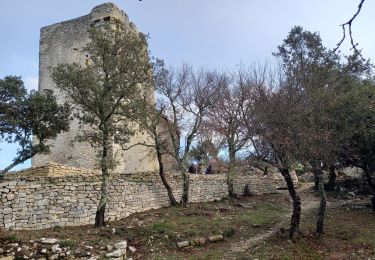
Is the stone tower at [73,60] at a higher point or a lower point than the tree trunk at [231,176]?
higher

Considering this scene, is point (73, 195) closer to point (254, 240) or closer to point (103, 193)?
point (103, 193)

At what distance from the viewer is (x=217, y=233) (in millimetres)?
14938

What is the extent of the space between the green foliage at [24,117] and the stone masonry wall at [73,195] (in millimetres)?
1293

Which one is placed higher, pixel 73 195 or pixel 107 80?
pixel 107 80

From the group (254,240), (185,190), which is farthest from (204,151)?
(254,240)

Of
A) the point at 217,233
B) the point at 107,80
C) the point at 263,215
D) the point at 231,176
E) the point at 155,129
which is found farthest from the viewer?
the point at 231,176

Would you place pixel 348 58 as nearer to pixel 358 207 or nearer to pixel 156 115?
pixel 358 207

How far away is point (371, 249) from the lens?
12719mm

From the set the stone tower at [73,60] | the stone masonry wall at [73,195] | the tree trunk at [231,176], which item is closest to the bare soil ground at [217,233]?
the stone masonry wall at [73,195]

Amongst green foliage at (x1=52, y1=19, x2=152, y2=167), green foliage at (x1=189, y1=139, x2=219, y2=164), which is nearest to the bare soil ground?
green foliage at (x1=52, y1=19, x2=152, y2=167)

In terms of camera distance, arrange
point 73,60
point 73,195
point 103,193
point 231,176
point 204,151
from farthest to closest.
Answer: point 204,151, point 73,60, point 231,176, point 73,195, point 103,193

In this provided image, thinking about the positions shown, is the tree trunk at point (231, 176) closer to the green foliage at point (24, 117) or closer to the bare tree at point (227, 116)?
the bare tree at point (227, 116)

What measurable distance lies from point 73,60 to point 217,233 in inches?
606

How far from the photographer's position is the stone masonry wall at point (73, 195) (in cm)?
1487
